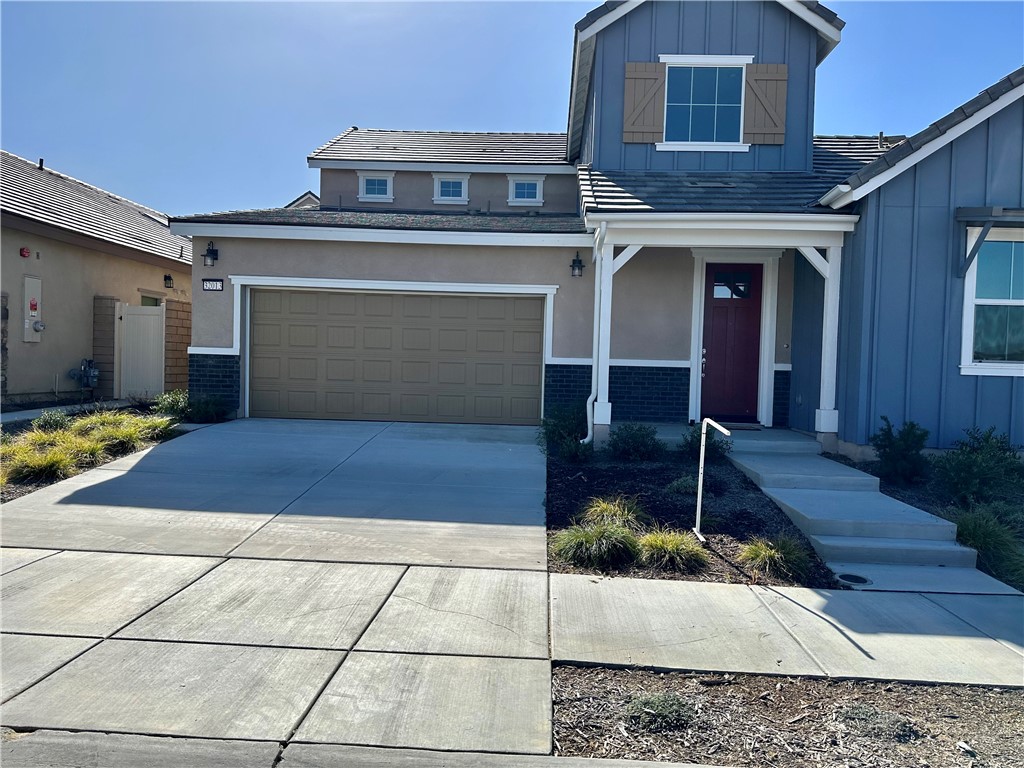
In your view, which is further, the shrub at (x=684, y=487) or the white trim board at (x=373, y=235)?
the white trim board at (x=373, y=235)

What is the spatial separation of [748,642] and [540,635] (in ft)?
4.30

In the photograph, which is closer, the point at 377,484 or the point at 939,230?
the point at 377,484

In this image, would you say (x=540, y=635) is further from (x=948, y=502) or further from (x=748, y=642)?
(x=948, y=502)

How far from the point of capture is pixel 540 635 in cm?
476

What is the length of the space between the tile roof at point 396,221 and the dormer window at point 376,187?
3045 millimetres

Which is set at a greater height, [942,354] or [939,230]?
[939,230]

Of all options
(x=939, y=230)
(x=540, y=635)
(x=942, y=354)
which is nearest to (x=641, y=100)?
(x=939, y=230)

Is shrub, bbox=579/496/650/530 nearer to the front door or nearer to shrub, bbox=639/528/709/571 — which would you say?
shrub, bbox=639/528/709/571

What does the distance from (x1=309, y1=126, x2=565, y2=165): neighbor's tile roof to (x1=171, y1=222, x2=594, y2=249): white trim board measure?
17.6 feet

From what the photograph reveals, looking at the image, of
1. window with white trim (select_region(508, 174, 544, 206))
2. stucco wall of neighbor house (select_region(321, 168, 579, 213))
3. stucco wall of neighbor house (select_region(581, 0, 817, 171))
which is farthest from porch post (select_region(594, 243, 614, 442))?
window with white trim (select_region(508, 174, 544, 206))

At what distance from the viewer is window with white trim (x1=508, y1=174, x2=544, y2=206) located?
1712cm

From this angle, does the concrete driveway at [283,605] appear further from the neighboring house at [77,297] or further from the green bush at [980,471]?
the neighboring house at [77,297]

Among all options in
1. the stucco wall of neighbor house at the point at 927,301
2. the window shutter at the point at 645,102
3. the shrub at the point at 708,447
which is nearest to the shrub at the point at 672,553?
the shrub at the point at 708,447

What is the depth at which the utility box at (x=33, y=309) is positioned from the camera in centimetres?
1400
